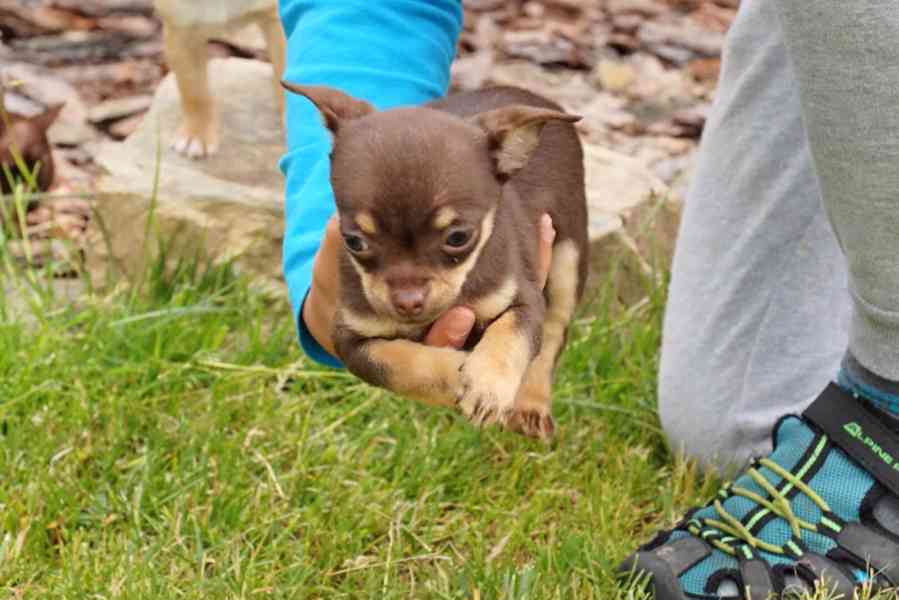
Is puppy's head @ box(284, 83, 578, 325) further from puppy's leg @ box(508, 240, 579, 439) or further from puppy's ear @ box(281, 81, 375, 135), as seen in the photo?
puppy's leg @ box(508, 240, 579, 439)

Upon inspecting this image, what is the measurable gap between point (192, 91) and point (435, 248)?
3.00m

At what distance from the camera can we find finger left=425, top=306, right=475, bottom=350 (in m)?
2.51

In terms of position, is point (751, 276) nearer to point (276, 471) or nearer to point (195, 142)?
point (276, 471)

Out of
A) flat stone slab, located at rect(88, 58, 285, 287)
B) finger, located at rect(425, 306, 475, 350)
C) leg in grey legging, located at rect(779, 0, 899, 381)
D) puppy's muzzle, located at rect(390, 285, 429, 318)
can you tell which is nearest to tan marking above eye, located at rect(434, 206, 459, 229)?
puppy's muzzle, located at rect(390, 285, 429, 318)

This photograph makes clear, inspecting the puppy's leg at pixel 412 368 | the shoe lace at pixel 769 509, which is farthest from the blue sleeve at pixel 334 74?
the shoe lace at pixel 769 509

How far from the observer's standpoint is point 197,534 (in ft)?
10.4

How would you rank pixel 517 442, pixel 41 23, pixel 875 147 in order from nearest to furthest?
pixel 875 147
pixel 517 442
pixel 41 23

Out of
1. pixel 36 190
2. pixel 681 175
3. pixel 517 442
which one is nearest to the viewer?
pixel 517 442

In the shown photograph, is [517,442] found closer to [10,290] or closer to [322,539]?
[322,539]

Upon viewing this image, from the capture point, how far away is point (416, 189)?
228cm

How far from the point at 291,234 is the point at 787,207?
1356 mm

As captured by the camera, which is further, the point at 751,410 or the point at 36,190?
the point at 36,190

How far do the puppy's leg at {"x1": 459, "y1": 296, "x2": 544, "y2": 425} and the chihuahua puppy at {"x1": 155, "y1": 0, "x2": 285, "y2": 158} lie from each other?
2.64m

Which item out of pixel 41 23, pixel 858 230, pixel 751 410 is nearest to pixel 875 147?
pixel 858 230
